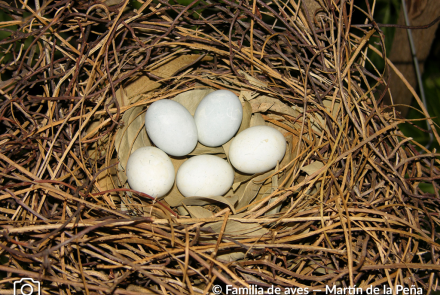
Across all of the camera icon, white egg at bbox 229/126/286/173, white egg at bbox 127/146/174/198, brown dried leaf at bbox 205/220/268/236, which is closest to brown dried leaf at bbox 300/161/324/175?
white egg at bbox 229/126/286/173

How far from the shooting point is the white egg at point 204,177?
109 cm

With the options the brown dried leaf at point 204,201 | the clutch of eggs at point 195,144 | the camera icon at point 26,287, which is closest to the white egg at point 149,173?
the clutch of eggs at point 195,144

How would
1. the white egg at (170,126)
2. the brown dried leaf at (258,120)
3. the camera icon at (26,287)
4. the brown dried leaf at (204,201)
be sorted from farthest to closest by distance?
the brown dried leaf at (258,120)
the white egg at (170,126)
the brown dried leaf at (204,201)
the camera icon at (26,287)

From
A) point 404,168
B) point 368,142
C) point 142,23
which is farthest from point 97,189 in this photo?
point 404,168

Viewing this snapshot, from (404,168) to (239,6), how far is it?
2.66ft

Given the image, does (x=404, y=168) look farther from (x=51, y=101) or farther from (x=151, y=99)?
(x=51, y=101)

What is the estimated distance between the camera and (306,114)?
1.16m

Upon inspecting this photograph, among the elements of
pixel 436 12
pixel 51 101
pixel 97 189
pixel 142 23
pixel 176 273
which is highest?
pixel 436 12

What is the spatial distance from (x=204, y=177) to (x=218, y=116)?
0.81ft

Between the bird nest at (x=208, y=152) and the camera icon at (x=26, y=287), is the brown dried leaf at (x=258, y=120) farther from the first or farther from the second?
the camera icon at (x=26, y=287)

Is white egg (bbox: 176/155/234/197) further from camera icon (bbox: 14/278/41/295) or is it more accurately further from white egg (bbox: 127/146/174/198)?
camera icon (bbox: 14/278/41/295)

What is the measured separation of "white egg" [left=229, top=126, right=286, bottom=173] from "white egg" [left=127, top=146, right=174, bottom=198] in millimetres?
277

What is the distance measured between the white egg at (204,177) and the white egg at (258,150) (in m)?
0.07

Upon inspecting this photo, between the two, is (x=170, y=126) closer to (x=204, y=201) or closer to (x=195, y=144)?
(x=195, y=144)
